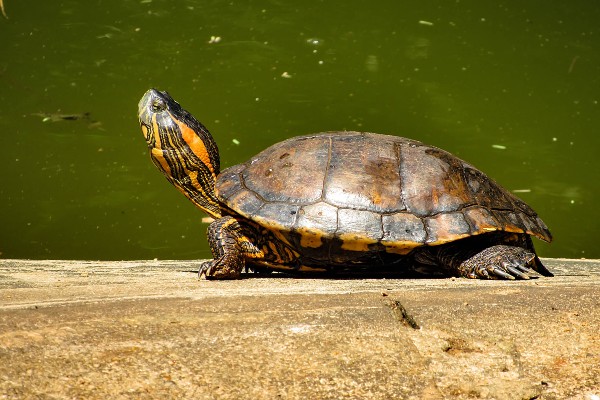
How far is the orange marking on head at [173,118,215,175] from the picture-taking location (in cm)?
373

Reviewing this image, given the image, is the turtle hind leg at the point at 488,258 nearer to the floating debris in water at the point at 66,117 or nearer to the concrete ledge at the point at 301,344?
the concrete ledge at the point at 301,344

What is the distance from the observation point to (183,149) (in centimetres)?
376

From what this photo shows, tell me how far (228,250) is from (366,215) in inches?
24.1

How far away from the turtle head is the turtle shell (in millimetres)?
392

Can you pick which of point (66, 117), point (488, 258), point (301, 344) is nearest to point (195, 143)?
point (488, 258)

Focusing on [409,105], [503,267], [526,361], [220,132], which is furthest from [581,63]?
[526,361]

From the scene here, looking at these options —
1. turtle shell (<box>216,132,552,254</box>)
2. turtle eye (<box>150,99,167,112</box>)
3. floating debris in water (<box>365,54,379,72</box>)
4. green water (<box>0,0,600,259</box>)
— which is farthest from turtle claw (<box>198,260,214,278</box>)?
floating debris in water (<box>365,54,379,72</box>)

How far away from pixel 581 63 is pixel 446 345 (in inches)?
250

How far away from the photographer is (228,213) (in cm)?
348

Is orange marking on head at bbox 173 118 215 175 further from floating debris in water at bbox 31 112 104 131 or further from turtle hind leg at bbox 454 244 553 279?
floating debris in water at bbox 31 112 104 131

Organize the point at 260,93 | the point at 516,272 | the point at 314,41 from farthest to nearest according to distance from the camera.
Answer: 1. the point at 314,41
2. the point at 260,93
3. the point at 516,272

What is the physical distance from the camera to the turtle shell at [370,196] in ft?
9.89

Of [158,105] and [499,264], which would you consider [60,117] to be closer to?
[158,105]

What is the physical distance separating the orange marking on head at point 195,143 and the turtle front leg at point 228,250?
47 centimetres
